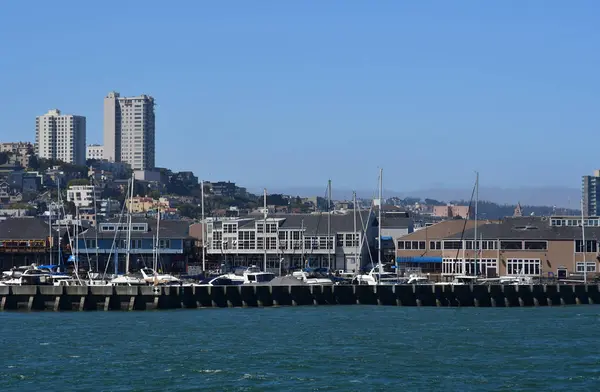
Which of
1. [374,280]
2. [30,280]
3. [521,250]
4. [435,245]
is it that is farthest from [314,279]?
[435,245]

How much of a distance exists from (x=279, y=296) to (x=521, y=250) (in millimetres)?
32258

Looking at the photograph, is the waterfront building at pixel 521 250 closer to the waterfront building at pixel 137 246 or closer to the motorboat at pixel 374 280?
the motorboat at pixel 374 280

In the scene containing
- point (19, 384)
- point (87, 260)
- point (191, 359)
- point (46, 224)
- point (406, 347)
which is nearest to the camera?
point (19, 384)

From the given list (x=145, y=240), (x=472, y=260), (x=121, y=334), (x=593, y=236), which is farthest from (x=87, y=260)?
(x=121, y=334)

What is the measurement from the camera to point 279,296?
241ft

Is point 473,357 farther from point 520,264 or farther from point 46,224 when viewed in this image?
point 46,224

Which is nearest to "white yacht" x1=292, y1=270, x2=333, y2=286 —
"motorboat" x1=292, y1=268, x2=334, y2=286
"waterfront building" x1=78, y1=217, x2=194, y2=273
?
"motorboat" x1=292, y1=268, x2=334, y2=286

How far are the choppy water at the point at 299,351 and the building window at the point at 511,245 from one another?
30322 millimetres

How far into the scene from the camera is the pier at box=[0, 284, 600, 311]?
230 ft

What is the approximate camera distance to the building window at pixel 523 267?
98800 mm

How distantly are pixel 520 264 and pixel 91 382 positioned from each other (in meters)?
62.2

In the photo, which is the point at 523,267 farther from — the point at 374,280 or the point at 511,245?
the point at 374,280

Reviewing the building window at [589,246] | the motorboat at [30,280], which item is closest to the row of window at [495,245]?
the building window at [589,246]

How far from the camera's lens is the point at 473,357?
1918 inches
